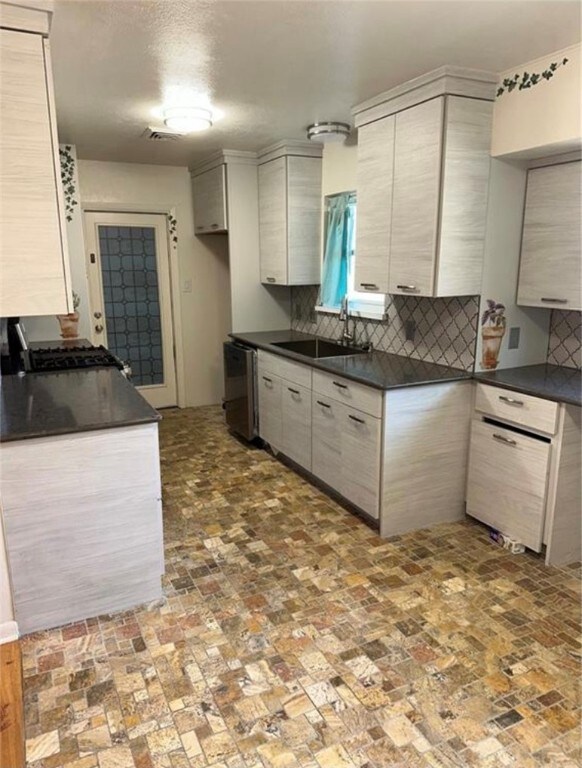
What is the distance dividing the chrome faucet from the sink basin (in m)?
0.06

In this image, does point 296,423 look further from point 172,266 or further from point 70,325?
point 172,266

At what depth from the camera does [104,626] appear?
7.30 ft

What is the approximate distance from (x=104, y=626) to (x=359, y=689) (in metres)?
1.08

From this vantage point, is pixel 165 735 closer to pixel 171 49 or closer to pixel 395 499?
pixel 395 499

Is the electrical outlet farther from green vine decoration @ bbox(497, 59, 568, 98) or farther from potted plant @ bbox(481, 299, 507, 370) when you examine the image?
green vine decoration @ bbox(497, 59, 568, 98)

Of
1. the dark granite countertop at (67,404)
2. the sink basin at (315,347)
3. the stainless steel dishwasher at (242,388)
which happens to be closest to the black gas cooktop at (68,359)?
the dark granite countertop at (67,404)

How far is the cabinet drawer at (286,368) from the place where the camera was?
354 cm

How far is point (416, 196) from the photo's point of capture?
287cm

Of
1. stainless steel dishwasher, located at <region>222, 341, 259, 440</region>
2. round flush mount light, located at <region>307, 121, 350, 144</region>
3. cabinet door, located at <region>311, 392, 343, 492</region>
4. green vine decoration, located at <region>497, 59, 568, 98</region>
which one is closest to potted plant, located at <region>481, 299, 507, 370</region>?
cabinet door, located at <region>311, 392, 343, 492</region>

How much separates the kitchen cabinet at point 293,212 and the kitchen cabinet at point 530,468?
199 cm

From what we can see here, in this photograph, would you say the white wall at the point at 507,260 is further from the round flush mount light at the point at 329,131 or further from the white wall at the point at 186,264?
the white wall at the point at 186,264

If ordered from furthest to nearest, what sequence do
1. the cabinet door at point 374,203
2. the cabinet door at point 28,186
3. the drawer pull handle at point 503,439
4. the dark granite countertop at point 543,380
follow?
the cabinet door at point 374,203 < the drawer pull handle at point 503,439 < the dark granite countertop at point 543,380 < the cabinet door at point 28,186

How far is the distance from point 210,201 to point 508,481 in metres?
3.45

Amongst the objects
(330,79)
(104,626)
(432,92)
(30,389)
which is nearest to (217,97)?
(330,79)
